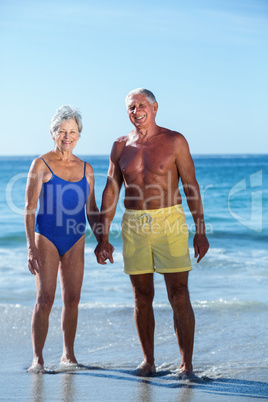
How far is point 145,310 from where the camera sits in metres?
3.78

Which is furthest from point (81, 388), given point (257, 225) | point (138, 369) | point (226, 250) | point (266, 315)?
point (257, 225)

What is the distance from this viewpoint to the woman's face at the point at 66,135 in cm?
375

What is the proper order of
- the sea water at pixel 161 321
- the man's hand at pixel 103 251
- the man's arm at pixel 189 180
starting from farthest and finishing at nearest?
1. the sea water at pixel 161 321
2. the man's hand at pixel 103 251
3. the man's arm at pixel 189 180

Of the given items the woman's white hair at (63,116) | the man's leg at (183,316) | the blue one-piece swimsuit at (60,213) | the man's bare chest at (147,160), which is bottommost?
the man's leg at (183,316)

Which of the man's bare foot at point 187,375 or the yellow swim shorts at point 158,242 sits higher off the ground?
the yellow swim shorts at point 158,242

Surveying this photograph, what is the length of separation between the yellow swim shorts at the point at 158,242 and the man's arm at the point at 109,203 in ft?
0.49

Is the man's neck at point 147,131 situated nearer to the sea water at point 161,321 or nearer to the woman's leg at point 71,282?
the woman's leg at point 71,282

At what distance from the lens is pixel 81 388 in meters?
3.39

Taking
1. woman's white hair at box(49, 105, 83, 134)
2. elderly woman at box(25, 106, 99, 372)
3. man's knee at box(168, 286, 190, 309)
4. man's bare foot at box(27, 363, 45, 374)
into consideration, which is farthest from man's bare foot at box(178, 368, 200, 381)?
woman's white hair at box(49, 105, 83, 134)

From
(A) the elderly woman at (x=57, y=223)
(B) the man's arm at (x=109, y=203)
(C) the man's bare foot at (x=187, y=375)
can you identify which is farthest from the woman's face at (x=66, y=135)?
(C) the man's bare foot at (x=187, y=375)

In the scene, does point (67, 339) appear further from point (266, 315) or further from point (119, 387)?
point (266, 315)

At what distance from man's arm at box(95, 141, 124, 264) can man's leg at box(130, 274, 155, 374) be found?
24cm

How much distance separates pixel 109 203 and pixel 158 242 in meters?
0.44

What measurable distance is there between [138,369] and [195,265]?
465 cm
